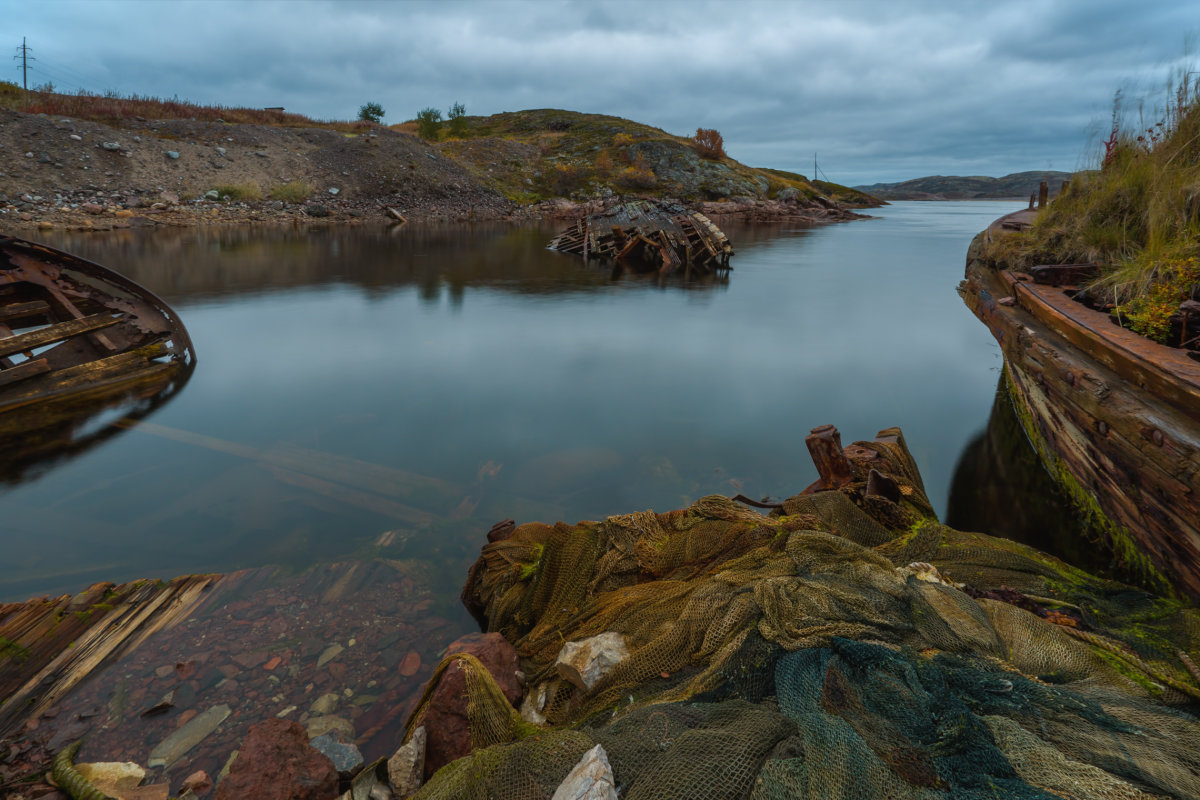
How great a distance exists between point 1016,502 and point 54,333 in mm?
11394

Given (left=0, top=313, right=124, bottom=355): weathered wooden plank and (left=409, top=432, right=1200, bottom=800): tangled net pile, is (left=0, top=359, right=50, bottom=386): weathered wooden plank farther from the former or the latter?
(left=409, top=432, right=1200, bottom=800): tangled net pile

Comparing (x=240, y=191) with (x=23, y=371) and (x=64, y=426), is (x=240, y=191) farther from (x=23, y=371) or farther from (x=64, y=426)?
(x=64, y=426)

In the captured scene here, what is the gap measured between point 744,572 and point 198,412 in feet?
26.2

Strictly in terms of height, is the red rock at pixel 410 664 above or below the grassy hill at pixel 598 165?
below

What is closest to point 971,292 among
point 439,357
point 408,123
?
point 439,357

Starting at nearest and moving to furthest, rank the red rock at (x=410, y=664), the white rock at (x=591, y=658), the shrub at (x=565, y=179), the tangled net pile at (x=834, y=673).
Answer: the tangled net pile at (x=834, y=673) → the white rock at (x=591, y=658) → the red rock at (x=410, y=664) → the shrub at (x=565, y=179)

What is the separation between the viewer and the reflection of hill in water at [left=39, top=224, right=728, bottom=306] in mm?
18422

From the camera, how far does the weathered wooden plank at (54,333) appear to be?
723 centimetres

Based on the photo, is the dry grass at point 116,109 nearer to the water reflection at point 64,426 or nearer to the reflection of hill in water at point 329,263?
the reflection of hill in water at point 329,263

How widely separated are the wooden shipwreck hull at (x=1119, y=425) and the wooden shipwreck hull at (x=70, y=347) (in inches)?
379

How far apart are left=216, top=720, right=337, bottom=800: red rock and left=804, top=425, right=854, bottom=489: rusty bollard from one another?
3892mm

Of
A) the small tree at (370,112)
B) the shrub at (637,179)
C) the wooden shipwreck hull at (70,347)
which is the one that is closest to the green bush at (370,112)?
the small tree at (370,112)

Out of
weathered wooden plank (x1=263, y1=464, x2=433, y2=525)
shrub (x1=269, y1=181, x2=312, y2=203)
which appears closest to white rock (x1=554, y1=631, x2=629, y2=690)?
weathered wooden plank (x1=263, y1=464, x2=433, y2=525)

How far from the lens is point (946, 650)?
8.36 feet
